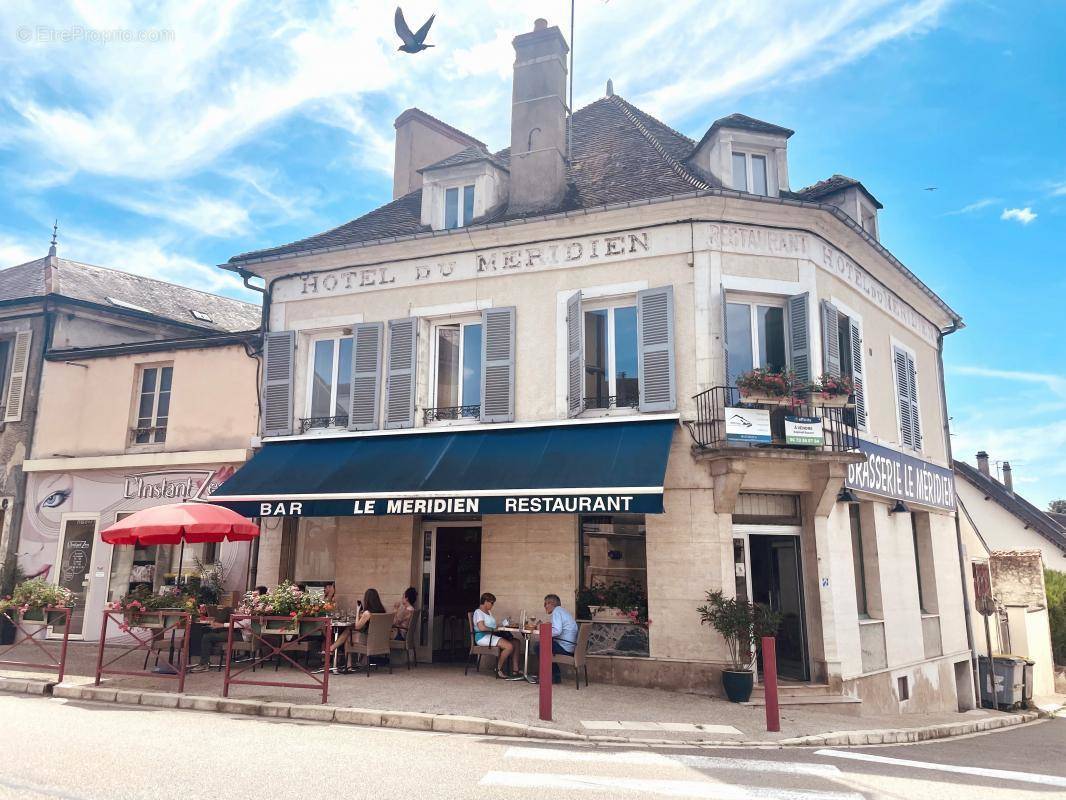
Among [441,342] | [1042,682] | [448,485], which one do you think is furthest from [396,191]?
[1042,682]

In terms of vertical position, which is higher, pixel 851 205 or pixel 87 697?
pixel 851 205

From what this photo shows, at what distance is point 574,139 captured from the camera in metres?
15.1

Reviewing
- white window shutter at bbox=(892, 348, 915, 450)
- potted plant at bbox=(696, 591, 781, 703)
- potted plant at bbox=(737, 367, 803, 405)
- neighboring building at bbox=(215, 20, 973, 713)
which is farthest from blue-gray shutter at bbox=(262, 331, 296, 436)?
white window shutter at bbox=(892, 348, 915, 450)

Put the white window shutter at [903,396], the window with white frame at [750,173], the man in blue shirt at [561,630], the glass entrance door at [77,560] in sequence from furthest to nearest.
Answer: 1. the glass entrance door at [77,560]
2. the white window shutter at [903,396]
3. the window with white frame at [750,173]
4. the man in blue shirt at [561,630]

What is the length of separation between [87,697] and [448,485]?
5.07 meters

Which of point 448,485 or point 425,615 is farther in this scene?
point 425,615

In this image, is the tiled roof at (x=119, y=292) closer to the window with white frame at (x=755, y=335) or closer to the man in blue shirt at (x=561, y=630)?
the man in blue shirt at (x=561, y=630)

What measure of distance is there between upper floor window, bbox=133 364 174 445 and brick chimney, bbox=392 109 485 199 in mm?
5878

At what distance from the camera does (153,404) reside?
49.7ft

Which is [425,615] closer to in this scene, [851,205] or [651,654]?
[651,654]

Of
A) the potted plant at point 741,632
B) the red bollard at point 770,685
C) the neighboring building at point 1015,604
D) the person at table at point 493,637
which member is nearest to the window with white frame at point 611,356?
the potted plant at point 741,632

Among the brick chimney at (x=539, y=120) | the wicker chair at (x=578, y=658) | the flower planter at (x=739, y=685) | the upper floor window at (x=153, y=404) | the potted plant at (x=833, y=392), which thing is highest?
the brick chimney at (x=539, y=120)

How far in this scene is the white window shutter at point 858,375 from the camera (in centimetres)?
1267

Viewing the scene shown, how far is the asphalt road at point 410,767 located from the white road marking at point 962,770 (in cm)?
2
